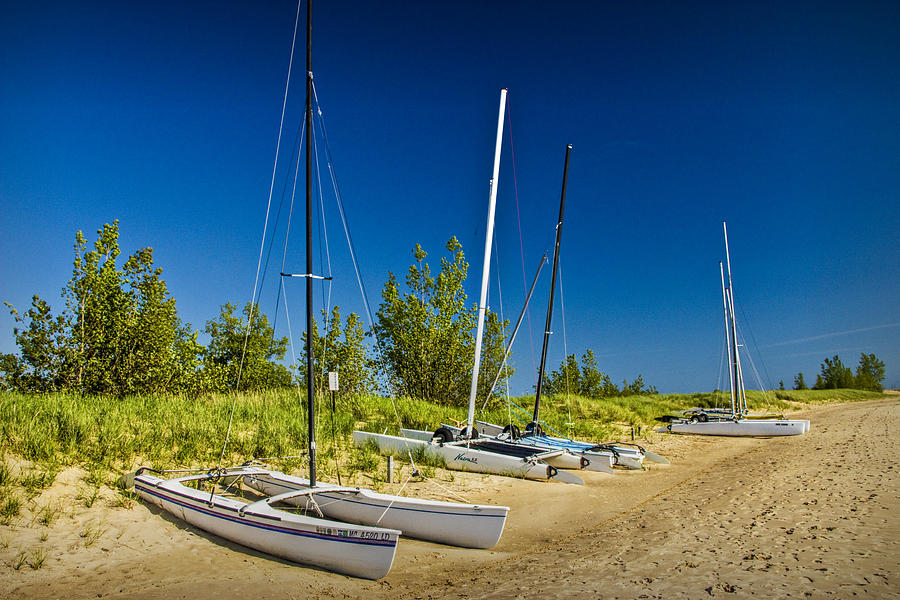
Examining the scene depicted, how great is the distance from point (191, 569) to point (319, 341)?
2580 centimetres

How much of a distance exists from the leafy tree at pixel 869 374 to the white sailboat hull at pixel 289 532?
4155 inches

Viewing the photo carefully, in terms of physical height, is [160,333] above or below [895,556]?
above

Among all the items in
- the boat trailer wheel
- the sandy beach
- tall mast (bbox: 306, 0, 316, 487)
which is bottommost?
the sandy beach

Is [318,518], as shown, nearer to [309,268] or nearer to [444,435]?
[309,268]

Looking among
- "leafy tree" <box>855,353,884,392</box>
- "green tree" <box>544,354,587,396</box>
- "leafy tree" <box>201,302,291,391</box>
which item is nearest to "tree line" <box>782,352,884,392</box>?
"leafy tree" <box>855,353,884,392</box>

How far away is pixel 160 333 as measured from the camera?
860 inches

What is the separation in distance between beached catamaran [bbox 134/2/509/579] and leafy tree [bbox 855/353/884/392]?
104 metres

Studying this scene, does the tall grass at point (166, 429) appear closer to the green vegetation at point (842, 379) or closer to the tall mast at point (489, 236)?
the tall mast at point (489, 236)

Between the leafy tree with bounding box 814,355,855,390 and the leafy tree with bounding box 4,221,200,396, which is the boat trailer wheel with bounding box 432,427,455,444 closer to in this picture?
the leafy tree with bounding box 4,221,200,396

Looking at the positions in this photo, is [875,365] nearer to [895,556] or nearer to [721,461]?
[721,461]

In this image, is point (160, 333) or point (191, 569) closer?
point (191, 569)

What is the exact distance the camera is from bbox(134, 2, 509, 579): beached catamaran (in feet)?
22.6

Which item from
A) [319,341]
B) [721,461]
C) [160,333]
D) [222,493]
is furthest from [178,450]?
[319,341]

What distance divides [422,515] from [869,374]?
369ft
